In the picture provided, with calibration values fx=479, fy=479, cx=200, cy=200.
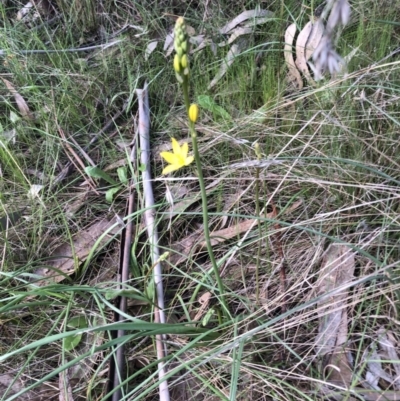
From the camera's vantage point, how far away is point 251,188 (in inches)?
69.3

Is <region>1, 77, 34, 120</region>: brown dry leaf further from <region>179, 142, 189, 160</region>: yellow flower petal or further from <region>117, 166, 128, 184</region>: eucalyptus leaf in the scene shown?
<region>179, 142, 189, 160</region>: yellow flower petal

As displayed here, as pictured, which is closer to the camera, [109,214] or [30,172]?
[109,214]

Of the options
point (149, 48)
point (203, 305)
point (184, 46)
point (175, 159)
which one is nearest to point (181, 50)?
point (184, 46)

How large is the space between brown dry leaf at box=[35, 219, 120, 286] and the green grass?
3 cm

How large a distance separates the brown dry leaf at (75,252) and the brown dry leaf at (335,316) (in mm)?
801

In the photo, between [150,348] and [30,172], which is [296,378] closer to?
[150,348]

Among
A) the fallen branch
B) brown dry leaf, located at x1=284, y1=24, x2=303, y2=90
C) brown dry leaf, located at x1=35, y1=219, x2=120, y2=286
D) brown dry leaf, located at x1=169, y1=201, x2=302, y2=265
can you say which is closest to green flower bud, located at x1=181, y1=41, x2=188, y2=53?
the fallen branch

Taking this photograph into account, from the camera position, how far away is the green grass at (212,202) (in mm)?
1337

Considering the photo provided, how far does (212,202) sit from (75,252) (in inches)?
21.2

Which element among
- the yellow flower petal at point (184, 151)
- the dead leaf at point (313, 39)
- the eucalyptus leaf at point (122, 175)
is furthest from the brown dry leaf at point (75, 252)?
the dead leaf at point (313, 39)

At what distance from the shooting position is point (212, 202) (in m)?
1.82

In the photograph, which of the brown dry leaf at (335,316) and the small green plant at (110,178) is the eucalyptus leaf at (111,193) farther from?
the brown dry leaf at (335,316)

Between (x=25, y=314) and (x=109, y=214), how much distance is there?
49cm

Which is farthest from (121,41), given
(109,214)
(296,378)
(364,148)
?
(296,378)
